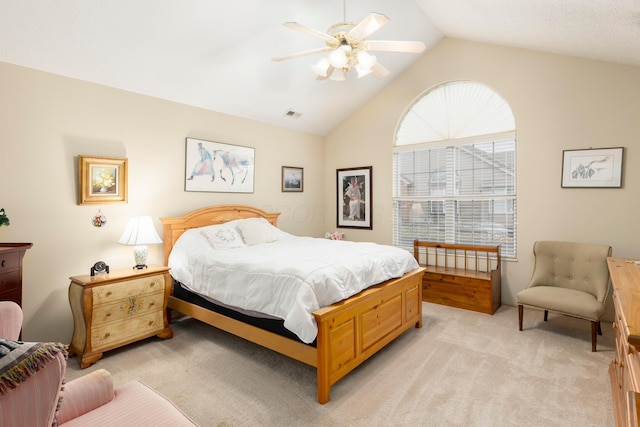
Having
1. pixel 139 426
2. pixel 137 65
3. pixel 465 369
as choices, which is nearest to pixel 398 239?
pixel 465 369

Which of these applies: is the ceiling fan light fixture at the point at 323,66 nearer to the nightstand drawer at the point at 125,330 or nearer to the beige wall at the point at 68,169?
the beige wall at the point at 68,169

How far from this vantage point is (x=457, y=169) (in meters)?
4.78

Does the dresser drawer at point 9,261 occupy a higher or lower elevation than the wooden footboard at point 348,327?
higher

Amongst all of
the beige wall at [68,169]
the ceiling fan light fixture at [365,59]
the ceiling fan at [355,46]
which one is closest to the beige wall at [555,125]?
the ceiling fan at [355,46]

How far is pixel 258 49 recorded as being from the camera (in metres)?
3.64

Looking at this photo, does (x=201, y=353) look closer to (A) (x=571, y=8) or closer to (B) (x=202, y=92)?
(B) (x=202, y=92)

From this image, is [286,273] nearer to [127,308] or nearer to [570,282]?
[127,308]

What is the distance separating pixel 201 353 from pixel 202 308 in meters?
0.43

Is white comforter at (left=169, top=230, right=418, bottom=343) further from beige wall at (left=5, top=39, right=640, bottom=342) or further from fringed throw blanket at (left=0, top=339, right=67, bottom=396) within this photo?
fringed throw blanket at (left=0, top=339, right=67, bottom=396)

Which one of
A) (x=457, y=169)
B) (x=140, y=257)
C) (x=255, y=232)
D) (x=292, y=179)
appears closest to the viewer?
(x=140, y=257)

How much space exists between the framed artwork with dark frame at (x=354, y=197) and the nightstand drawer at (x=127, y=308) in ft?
11.1

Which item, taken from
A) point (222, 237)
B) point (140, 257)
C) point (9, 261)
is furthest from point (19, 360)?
point (222, 237)

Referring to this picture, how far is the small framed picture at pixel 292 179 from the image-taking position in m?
5.40

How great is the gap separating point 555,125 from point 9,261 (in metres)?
5.50
